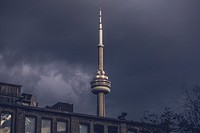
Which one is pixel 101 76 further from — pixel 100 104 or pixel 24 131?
pixel 24 131

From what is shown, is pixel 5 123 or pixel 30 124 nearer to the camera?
pixel 5 123

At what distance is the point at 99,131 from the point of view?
62.9 metres

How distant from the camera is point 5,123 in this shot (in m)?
57.7

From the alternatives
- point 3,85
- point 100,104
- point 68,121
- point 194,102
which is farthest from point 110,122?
point 100,104

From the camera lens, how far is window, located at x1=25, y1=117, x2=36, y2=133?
58506 millimetres

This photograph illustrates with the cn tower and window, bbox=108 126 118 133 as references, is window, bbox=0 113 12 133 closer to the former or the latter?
window, bbox=108 126 118 133

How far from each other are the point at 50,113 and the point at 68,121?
2.57 m

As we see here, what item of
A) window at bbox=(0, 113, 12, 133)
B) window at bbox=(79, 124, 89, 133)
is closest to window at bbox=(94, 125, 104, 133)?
window at bbox=(79, 124, 89, 133)

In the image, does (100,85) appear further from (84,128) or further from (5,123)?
(5,123)

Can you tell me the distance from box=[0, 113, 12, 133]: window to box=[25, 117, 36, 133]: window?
1.99 m

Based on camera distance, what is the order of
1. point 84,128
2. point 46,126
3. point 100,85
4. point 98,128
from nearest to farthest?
1. point 46,126
2. point 84,128
3. point 98,128
4. point 100,85

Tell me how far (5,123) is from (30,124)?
9.81 ft

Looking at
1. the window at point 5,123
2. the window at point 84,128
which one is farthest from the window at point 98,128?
the window at point 5,123

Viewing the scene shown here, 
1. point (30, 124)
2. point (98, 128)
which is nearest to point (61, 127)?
point (30, 124)
